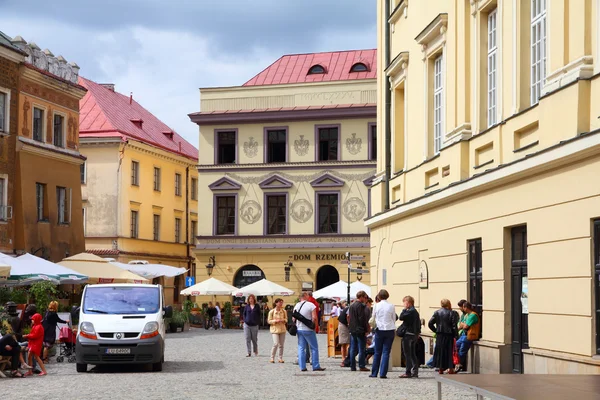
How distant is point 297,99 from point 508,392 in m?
48.1

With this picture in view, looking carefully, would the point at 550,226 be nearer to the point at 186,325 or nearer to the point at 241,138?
the point at 186,325

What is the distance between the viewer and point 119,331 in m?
22.9

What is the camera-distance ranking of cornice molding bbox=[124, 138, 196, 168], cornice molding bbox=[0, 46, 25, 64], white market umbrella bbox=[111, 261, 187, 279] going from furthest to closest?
cornice molding bbox=[124, 138, 196, 168] → white market umbrella bbox=[111, 261, 187, 279] → cornice molding bbox=[0, 46, 25, 64]

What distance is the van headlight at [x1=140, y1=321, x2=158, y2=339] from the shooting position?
23000 mm

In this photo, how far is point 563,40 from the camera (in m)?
15.6

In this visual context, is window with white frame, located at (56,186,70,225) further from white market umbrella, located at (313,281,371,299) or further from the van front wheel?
the van front wheel

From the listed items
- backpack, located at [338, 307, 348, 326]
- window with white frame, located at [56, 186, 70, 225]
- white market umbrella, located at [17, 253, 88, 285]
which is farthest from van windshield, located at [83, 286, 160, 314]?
window with white frame, located at [56, 186, 70, 225]

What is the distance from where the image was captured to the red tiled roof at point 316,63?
60.0 metres

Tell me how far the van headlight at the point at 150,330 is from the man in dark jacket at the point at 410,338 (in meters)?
5.21

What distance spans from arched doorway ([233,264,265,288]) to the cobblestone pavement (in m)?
27.9

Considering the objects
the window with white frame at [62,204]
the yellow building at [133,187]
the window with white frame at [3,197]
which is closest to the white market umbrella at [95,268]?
the window with white frame at [3,197]

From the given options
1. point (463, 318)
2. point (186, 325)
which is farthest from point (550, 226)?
point (186, 325)

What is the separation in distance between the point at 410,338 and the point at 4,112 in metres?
23.2

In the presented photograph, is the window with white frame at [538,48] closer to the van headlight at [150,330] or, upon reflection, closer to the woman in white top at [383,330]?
the woman in white top at [383,330]
